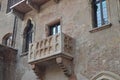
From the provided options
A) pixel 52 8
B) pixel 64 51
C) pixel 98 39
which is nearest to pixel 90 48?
pixel 98 39

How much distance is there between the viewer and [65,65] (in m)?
9.42

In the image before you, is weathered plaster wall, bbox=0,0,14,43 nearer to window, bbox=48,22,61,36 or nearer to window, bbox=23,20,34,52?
window, bbox=23,20,34,52

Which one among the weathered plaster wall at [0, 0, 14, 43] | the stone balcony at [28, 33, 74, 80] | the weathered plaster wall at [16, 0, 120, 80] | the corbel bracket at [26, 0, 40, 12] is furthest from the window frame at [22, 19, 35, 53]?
the stone balcony at [28, 33, 74, 80]

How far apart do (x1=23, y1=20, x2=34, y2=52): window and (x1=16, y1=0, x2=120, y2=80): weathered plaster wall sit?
63 cm

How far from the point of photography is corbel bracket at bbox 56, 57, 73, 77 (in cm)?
928

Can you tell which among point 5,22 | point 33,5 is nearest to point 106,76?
point 33,5

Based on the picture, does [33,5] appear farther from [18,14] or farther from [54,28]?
[54,28]

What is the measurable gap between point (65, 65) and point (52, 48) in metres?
0.91

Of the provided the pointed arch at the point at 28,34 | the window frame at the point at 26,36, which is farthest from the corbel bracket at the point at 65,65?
the pointed arch at the point at 28,34

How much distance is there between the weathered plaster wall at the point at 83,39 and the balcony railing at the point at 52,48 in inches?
16.2

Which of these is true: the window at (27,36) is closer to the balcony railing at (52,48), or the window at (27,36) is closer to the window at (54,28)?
the window at (54,28)

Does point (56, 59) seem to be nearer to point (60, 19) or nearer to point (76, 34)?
point (76, 34)

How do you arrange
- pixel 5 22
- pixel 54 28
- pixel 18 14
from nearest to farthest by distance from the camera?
pixel 54 28
pixel 18 14
pixel 5 22

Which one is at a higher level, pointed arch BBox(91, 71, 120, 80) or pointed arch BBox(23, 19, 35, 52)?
pointed arch BBox(23, 19, 35, 52)
